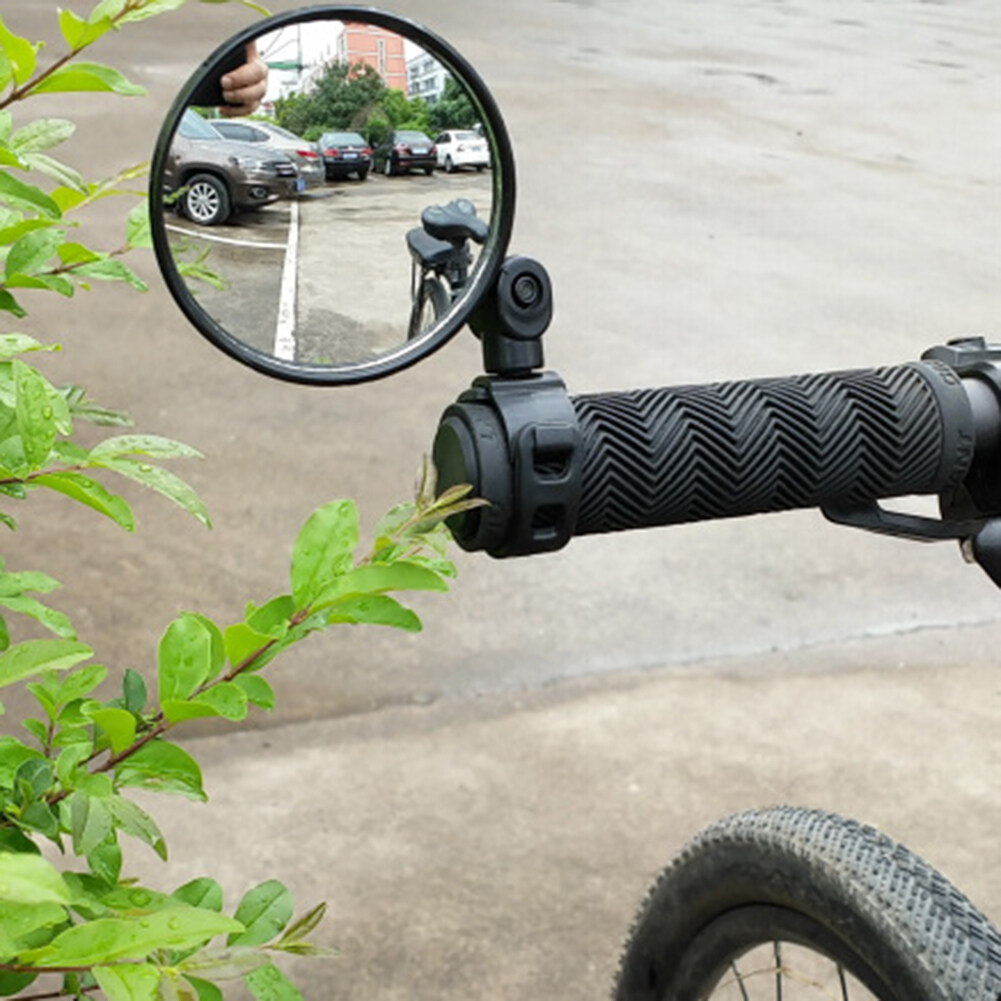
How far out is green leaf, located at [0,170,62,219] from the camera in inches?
41.7

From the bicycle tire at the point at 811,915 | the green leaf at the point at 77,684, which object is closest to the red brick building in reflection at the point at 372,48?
the green leaf at the point at 77,684

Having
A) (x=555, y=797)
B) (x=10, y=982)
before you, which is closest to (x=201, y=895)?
(x=10, y=982)

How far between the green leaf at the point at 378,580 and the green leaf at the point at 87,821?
175 millimetres

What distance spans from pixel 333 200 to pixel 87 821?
428mm

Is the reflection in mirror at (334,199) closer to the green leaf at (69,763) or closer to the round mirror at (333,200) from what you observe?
the round mirror at (333,200)

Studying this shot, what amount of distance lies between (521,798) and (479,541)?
7.34 feet

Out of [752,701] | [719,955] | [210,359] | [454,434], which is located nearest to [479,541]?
[454,434]

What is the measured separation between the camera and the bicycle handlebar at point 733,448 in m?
0.93

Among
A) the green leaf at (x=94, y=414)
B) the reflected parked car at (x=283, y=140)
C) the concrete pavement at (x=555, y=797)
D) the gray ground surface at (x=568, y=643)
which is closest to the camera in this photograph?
the reflected parked car at (x=283, y=140)

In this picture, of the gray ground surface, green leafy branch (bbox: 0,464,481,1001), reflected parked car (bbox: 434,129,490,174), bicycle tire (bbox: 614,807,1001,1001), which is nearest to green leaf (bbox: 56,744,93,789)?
green leafy branch (bbox: 0,464,481,1001)

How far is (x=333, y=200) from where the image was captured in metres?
1.06

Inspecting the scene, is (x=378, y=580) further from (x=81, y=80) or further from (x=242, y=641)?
(x=81, y=80)

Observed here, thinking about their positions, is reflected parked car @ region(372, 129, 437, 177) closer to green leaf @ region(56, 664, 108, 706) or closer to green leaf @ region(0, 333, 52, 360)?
green leaf @ region(0, 333, 52, 360)

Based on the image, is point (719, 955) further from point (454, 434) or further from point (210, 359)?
point (210, 359)
